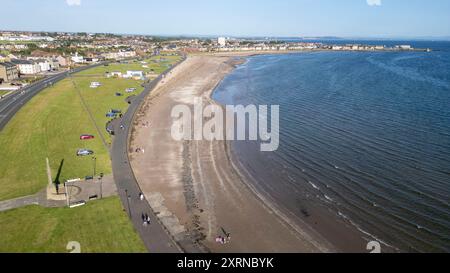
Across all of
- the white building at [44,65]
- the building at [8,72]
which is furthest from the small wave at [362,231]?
the white building at [44,65]

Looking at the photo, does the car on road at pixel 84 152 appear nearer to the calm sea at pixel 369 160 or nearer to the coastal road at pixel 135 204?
the coastal road at pixel 135 204

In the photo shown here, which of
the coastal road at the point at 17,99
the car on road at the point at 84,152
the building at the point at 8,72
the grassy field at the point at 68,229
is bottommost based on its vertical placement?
the grassy field at the point at 68,229

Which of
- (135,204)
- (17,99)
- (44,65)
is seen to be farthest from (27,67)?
→ (135,204)

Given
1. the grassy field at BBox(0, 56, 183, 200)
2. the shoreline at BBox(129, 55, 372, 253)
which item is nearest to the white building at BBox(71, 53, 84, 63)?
the grassy field at BBox(0, 56, 183, 200)

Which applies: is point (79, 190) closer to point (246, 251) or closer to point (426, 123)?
point (246, 251)
